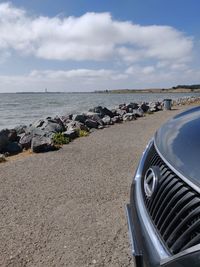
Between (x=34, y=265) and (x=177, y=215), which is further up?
(x=177, y=215)

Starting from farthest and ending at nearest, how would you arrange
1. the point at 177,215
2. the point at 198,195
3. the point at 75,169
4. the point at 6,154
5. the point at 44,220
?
the point at 6,154, the point at 75,169, the point at 44,220, the point at 177,215, the point at 198,195

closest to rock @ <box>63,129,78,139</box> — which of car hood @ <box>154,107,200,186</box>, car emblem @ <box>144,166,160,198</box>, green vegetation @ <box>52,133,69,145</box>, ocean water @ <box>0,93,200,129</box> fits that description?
green vegetation @ <box>52,133,69,145</box>

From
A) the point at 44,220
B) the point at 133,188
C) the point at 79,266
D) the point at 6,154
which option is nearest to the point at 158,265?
the point at 133,188

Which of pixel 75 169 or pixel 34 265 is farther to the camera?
pixel 75 169

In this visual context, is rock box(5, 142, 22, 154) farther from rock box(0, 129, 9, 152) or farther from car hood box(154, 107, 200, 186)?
car hood box(154, 107, 200, 186)

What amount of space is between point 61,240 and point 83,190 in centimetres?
179

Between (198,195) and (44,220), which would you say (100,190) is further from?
(198,195)

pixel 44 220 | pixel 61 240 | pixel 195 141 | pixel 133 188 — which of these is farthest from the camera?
pixel 44 220

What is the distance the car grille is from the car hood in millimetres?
69

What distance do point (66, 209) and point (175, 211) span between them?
→ 10.8 feet

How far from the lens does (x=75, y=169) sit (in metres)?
7.32

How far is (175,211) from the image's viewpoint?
79.2 inches

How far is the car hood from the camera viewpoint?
2018 millimetres

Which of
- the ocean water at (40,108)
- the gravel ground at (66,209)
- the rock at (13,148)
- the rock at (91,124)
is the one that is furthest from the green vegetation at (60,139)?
the ocean water at (40,108)
